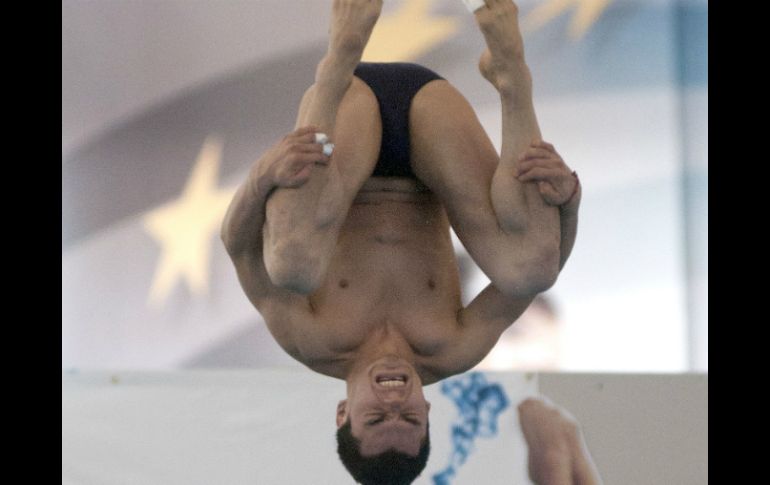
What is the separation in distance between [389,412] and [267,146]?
89.2 inches

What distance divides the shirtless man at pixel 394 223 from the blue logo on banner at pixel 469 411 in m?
1.12

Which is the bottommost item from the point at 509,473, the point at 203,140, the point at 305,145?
the point at 509,473

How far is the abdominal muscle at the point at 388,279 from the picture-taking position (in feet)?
7.79

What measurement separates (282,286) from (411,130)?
0.48 m

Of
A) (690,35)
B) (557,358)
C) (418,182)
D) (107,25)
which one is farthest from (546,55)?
(418,182)

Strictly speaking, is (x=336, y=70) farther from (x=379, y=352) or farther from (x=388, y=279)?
(x=379, y=352)

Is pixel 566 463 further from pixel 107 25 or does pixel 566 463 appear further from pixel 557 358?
pixel 107 25

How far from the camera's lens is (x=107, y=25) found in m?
4.38

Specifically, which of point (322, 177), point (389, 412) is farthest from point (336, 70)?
point (389, 412)

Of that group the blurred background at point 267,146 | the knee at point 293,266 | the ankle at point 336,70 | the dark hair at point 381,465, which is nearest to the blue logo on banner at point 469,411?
the blurred background at point 267,146

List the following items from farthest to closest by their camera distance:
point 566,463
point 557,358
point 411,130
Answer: point 557,358
point 566,463
point 411,130

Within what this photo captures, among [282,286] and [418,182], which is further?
[418,182]

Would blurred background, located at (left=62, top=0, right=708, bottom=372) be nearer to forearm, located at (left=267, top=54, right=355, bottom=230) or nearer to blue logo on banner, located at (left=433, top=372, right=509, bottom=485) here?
blue logo on banner, located at (left=433, top=372, right=509, bottom=485)

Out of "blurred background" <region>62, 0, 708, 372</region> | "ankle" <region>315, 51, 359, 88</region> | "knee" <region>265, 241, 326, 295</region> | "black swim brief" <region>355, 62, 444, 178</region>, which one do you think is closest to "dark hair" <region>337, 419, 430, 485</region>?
"knee" <region>265, 241, 326, 295</region>
